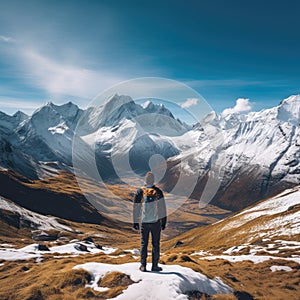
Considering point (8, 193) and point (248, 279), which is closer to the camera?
point (248, 279)

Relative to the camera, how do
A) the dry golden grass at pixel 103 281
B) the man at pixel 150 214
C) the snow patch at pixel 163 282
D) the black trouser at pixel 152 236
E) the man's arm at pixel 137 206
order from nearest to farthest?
the snow patch at pixel 163 282, the dry golden grass at pixel 103 281, the man at pixel 150 214, the black trouser at pixel 152 236, the man's arm at pixel 137 206

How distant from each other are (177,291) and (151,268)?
4.13 meters

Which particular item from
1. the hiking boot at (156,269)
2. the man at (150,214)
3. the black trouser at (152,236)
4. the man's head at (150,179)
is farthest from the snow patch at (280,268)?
the man's head at (150,179)

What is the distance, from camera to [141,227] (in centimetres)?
2219

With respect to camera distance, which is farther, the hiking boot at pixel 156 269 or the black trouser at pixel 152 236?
the hiking boot at pixel 156 269

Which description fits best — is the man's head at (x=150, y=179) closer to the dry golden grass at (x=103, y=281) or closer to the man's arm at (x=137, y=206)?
the man's arm at (x=137, y=206)

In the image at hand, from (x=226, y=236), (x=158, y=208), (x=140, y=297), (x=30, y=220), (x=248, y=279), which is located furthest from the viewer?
(x=30, y=220)

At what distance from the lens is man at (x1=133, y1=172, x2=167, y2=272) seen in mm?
21766

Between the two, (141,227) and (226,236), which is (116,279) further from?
(226,236)

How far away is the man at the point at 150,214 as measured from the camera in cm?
2177

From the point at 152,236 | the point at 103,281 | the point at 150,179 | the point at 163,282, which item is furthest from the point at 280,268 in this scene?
the point at 103,281

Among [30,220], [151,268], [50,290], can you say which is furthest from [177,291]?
[30,220]

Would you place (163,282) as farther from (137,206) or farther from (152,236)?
(137,206)

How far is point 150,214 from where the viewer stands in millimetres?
21844
